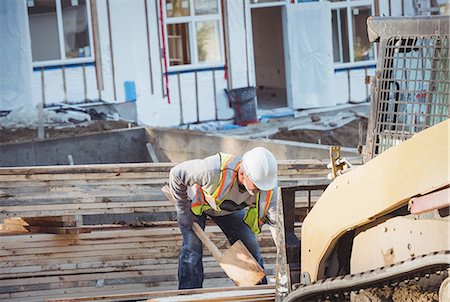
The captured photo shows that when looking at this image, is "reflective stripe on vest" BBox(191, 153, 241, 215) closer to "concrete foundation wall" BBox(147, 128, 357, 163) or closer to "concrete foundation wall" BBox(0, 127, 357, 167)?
"concrete foundation wall" BBox(147, 128, 357, 163)

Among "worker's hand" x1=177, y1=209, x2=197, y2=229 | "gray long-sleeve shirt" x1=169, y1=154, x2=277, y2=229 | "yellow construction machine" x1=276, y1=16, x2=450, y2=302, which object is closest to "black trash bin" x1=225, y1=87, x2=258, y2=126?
"worker's hand" x1=177, y1=209, x2=197, y2=229

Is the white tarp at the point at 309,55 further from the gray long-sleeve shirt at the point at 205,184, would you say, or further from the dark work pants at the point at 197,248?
the gray long-sleeve shirt at the point at 205,184

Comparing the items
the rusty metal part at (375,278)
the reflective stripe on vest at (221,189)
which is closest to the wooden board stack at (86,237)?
the reflective stripe on vest at (221,189)

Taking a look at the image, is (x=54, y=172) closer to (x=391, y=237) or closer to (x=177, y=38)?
(x=391, y=237)

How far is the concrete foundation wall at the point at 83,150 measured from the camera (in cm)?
1329

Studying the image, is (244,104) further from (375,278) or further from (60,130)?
(375,278)

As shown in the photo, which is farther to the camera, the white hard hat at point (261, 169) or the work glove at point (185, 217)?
the work glove at point (185, 217)

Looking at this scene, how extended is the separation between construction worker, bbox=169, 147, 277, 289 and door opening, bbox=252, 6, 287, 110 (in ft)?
50.4

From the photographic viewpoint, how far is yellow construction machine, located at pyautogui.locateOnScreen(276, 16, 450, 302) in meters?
3.95

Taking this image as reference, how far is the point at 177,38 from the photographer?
19.1 metres

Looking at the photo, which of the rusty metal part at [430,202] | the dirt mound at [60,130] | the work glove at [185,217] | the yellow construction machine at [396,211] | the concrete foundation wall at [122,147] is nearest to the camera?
the rusty metal part at [430,202]

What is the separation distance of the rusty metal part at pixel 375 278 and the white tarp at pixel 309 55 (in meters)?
15.0

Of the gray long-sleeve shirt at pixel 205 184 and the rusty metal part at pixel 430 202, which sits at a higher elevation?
the rusty metal part at pixel 430 202

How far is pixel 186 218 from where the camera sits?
7.35 m
